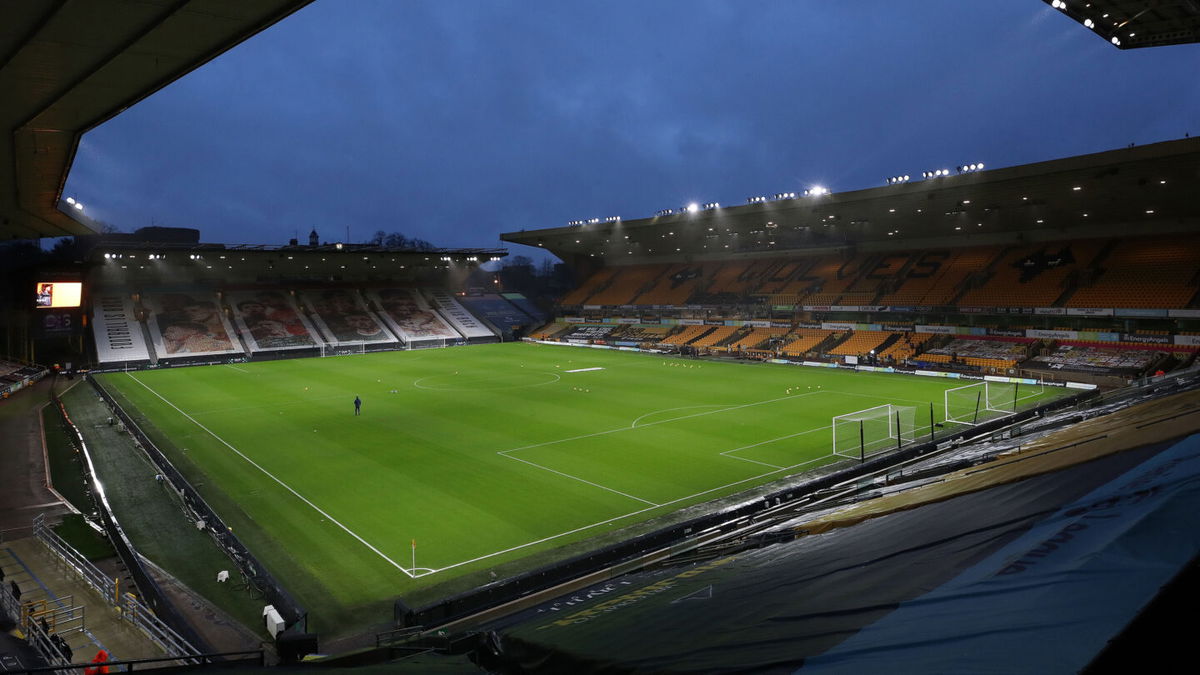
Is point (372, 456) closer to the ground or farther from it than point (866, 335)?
closer to the ground

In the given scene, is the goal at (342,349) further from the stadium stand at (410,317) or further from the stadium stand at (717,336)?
the stadium stand at (717,336)

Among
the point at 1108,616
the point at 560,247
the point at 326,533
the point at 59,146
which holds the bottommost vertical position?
the point at 326,533

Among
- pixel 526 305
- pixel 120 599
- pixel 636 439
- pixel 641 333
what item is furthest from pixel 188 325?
pixel 120 599

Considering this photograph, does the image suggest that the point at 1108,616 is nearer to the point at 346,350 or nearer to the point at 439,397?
the point at 439,397

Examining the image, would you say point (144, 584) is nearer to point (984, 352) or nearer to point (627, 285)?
point (984, 352)

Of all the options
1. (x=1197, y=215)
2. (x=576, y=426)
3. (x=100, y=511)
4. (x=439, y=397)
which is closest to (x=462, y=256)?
(x=439, y=397)

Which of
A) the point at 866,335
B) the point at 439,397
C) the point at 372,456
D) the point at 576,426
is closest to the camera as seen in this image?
the point at 372,456

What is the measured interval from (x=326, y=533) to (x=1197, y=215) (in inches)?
1838

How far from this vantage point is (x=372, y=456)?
69.1 feet

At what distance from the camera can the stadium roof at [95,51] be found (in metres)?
7.16

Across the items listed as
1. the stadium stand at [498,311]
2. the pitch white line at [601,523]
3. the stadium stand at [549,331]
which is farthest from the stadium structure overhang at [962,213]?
the pitch white line at [601,523]

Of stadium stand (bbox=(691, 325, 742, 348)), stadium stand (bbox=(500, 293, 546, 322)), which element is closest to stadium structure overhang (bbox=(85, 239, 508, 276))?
stadium stand (bbox=(500, 293, 546, 322))

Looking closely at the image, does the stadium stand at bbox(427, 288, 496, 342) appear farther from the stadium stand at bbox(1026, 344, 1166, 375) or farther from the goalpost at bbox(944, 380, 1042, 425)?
the stadium stand at bbox(1026, 344, 1166, 375)

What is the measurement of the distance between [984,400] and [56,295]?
4655 centimetres
